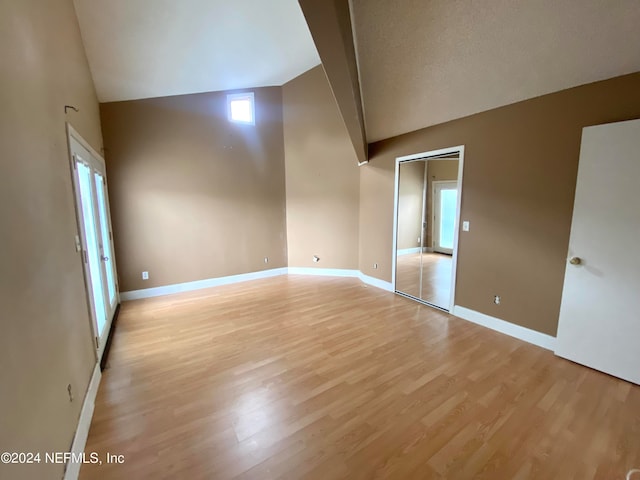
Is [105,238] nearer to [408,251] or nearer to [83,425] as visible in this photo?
[83,425]

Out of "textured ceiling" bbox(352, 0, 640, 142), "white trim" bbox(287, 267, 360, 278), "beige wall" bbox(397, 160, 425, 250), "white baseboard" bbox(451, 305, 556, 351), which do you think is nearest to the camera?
"textured ceiling" bbox(352, 0, 640, 142)

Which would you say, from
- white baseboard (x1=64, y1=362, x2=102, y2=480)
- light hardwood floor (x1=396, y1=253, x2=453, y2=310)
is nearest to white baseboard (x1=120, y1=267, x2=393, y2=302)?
light hardwood floor (x1=396, y1=253, x2=453, y2=310)

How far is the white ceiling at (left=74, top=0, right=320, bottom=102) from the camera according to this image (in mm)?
2705

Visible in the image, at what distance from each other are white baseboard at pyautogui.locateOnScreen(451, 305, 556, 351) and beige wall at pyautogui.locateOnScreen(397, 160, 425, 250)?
1.26 meters

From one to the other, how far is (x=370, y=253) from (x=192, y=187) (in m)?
3.32

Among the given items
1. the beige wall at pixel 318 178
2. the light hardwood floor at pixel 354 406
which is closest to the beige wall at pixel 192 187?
the beige wall at pixel 318 178

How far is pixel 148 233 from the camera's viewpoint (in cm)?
422

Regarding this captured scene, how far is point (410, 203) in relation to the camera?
161 inches

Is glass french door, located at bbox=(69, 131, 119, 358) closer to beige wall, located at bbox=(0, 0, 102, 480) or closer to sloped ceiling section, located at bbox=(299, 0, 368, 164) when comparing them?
beige wall, located at bbox=(0, 0, 102, 480)

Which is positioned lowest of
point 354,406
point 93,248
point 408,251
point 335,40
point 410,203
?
point 354,406

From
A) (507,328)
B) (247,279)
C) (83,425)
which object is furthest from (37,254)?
(507,328)

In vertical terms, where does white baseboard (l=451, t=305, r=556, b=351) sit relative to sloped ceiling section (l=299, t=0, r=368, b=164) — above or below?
below

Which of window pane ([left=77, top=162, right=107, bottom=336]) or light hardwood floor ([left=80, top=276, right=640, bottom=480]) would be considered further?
window pane ([left=77, top=162, right=107, bottom=336])

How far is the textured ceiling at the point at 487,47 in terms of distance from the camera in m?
1.89
